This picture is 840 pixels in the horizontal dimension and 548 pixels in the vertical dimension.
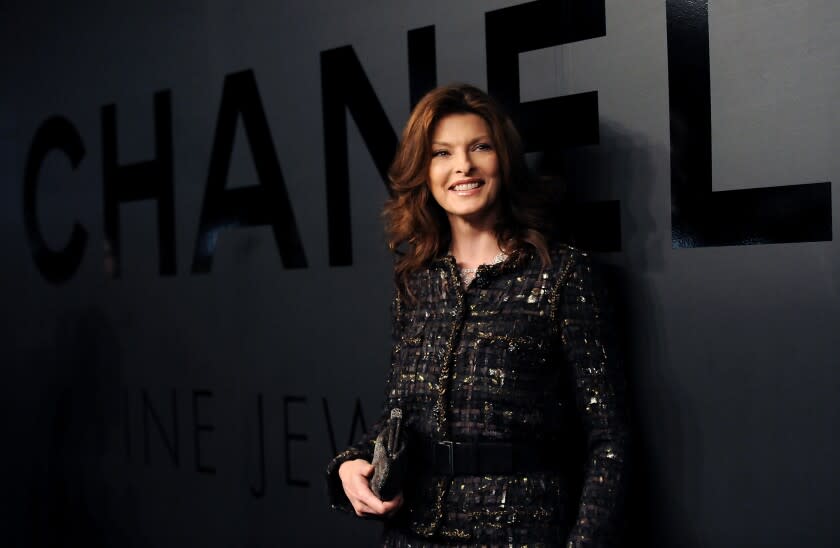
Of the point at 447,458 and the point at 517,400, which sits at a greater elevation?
the point at 517,400

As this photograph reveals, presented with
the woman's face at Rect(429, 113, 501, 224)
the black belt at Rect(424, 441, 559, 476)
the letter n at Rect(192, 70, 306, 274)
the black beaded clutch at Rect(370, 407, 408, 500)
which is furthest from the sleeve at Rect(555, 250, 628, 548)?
the letter n at Rect(192, 70, 306, 274)

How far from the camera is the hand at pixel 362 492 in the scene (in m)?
1.81

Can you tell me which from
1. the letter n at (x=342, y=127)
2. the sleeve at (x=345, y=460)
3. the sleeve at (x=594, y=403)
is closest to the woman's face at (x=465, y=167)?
the sleeve at (x=594, y=403)

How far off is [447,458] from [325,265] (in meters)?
1.05

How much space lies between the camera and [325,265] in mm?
2709

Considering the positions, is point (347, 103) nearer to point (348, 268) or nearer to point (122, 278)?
point (348, 268)

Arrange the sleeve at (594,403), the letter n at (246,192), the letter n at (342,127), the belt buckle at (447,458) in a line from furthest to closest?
1. the letter n at (246,192)
2. the letter n at (342,127)
3. the belt buckle at (447,458)
4. the sleeve at (594,403)

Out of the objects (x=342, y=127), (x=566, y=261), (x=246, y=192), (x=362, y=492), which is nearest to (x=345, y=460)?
(x=362, y=492)

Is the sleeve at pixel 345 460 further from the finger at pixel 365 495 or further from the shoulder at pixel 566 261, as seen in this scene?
the shoulder at pixel 566 261

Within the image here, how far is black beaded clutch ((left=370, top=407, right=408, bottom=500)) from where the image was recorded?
1762 mm

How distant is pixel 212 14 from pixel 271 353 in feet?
3.93

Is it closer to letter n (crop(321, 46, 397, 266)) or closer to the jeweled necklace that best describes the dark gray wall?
letter n (crop(321, 46, 397, 266))

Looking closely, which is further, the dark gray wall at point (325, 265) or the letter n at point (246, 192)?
the letter n at point (246, 192)

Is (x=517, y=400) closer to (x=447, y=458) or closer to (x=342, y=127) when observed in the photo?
(x=447, y=458)
